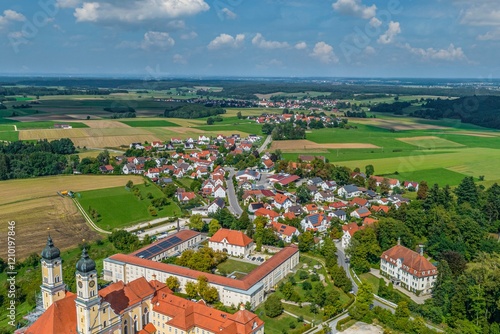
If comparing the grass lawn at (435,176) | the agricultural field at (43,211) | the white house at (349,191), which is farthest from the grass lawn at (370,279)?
the grass lawn at (435,176)

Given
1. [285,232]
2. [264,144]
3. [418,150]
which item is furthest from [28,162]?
[418,150]

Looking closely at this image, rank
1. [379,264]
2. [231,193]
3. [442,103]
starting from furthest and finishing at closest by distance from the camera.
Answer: [442,103] < [231,193] < [379,264]

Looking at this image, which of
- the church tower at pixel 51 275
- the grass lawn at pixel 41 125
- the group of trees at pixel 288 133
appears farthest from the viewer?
the grass lawn at pixel 41 125

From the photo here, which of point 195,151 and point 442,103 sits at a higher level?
point 442,103

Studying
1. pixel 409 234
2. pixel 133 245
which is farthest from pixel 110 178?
pixel 409 234

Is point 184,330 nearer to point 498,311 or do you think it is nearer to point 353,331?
point 353,331

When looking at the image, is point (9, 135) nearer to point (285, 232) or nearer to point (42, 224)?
point (42, 224)

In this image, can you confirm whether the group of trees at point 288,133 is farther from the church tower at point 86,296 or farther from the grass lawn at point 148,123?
the church tower at point 86,296
